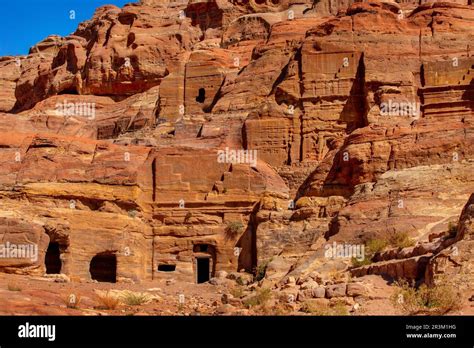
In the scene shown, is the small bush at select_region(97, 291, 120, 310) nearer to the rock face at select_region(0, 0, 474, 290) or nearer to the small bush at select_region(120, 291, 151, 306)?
the small bush at select_region(120, 291, 151, 306)

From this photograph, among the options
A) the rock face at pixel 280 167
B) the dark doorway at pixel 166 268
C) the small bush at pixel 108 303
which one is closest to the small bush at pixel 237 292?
the rock face at pixel 280 167

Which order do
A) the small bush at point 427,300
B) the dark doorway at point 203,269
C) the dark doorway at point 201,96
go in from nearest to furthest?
the small bush at point 427,300
the dark doorway at point 203,269
the dark doorway at point 201,96

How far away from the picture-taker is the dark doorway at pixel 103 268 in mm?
44375

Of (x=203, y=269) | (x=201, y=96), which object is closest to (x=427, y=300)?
(x=203, y=269)

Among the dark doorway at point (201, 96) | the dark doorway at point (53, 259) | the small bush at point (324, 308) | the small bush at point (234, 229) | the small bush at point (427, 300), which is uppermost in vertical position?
the dark doorway at point (201, 96)

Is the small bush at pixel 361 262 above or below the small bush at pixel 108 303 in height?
above

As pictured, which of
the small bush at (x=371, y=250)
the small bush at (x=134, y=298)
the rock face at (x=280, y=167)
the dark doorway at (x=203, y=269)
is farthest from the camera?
the dark doorway at (x=203, y=269)

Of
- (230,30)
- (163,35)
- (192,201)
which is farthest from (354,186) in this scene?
(163,35)

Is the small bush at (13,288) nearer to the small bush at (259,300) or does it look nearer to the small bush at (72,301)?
the small bush at (72,301)

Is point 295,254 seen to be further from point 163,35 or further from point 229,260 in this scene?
point 163,35

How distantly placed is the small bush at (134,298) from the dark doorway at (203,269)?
11.9 metres

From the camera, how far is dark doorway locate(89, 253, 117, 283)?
1747 inches

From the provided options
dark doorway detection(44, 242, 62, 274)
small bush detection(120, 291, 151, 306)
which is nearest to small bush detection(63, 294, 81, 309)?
small bush detection(120, 291, 151, 306)
